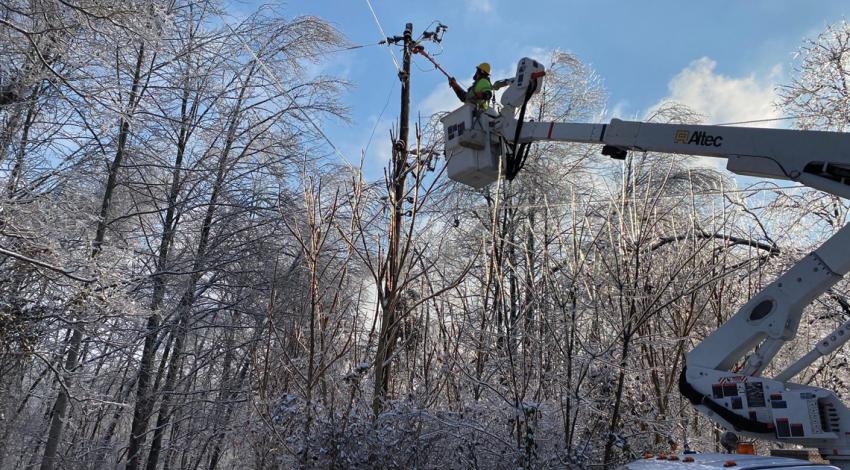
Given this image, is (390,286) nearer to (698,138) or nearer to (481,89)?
(481,89)

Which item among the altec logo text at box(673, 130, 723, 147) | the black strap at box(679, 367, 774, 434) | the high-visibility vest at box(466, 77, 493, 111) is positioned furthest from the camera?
the high-visibility vest at box(466, 77, 493, 111)

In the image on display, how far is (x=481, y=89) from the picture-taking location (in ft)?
19.4

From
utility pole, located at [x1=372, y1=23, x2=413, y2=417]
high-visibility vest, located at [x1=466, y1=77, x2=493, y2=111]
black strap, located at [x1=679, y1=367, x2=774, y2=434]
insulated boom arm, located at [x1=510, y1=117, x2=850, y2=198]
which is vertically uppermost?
high-visibility vest, located at [x1=466, y1=77, x2=493, y2=111]

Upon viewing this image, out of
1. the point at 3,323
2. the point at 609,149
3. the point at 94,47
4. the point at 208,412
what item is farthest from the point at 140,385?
Result: the point at 609,149

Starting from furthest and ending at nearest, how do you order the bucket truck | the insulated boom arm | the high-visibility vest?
the high-visibility vest, the insulated boom arm, the bucket truck

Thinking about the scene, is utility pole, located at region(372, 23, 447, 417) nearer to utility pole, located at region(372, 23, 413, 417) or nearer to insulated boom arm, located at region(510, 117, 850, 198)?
utility pole, located at region(372, 23, 413, 417)

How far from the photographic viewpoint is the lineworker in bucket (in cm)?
588

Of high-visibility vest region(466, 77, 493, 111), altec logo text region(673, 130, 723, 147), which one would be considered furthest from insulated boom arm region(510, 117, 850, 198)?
high-visibility vest region(466, 77, 493, 111)

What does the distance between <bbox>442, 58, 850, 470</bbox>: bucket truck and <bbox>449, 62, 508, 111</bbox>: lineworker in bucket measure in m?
0.51

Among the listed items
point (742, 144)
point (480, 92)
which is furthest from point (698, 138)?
point (480, 92)

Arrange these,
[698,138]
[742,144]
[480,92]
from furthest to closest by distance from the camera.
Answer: [480,92]
[698,138]
[742,144]

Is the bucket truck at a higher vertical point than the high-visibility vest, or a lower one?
lower

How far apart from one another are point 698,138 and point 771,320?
5.18 feet

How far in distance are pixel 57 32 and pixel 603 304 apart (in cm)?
703
